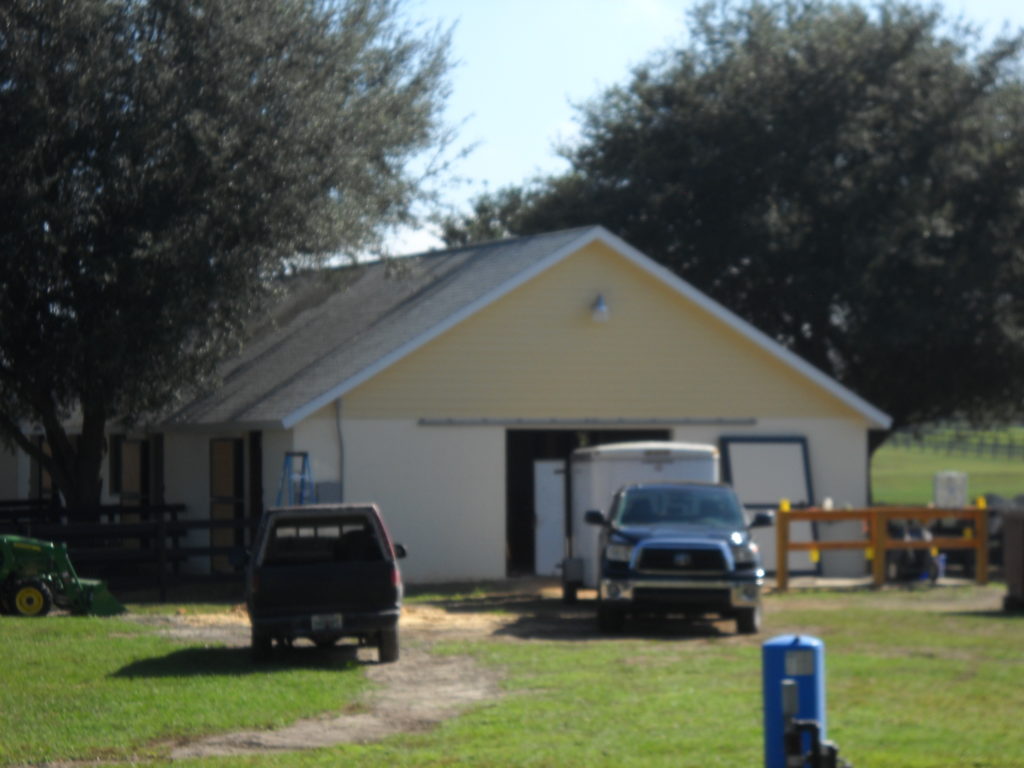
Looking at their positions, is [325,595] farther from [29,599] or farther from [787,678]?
[787,678]

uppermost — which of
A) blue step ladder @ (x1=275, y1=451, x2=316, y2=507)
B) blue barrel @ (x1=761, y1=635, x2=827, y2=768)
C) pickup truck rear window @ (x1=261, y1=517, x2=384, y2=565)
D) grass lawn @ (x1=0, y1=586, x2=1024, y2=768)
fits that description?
blue step ladder @ (x1=275, y1=451, x2=316, y2=507)

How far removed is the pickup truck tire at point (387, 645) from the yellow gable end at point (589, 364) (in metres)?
9.73

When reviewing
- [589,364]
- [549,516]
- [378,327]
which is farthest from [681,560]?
[378,327]

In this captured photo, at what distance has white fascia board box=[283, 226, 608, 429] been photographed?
79.5 ft

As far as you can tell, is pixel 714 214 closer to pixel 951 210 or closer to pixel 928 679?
pixel 951 210

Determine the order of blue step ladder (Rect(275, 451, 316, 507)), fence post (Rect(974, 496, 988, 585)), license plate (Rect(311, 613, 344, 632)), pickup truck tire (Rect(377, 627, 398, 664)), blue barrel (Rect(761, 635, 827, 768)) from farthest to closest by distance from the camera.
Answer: fence post (Rect(974, 496, 988, 585)) → blue step ladder (Rect(275, 451, 316, 507)) → pickup truck tire (Rect(377, 627, 398, 664)) → license plate (Rect(311, 613, 344, 632)) → blue barrel (Rect(761, 635, 827, 768))

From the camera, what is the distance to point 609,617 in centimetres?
1883

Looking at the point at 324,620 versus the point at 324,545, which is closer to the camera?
the point at 324,620

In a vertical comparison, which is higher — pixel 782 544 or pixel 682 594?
pixel 782 544

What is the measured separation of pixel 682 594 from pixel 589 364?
882 centimetres

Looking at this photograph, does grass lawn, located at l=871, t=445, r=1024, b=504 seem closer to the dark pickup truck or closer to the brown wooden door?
the brown wooden door

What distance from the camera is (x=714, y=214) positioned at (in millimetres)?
38719

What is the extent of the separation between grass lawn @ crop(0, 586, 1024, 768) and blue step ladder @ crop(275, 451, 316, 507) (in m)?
5.66

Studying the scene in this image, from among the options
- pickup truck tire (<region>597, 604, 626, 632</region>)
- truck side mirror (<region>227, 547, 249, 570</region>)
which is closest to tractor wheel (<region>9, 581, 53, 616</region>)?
truck side mirror (<region>227, 547, 249, 570</region>)
